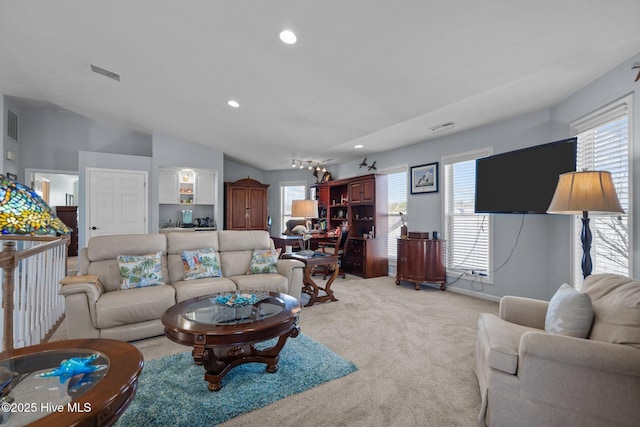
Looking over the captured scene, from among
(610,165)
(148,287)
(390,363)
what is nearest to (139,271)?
(148,287)

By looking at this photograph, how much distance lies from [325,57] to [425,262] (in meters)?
3.40

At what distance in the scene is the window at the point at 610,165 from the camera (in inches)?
99.0

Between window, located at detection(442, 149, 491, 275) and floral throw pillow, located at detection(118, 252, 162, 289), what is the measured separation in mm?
4174

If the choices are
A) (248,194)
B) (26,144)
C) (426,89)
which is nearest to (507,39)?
(426,89)

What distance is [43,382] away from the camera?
1111 mm

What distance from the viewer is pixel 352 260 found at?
236 inches

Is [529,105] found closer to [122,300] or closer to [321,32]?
[321,32]

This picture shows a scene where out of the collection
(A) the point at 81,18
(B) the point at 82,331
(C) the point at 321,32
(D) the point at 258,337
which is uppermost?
(A) the point at 81,18

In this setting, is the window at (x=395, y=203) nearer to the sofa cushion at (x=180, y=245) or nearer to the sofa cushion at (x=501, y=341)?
the sofa cushion at (x=180, y=245)

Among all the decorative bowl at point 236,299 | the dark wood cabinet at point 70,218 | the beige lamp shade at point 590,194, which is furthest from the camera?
the dark wood cabinet at point 70,218

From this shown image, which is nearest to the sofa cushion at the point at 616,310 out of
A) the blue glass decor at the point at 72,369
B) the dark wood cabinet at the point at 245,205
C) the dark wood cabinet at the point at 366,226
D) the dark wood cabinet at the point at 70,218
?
the blue glass decor at the point at 72,369

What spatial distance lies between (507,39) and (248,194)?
608 centimetres

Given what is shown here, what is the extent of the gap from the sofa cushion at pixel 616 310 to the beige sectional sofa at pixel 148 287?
2727 millimetres

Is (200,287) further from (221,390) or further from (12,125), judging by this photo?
(12,125)
